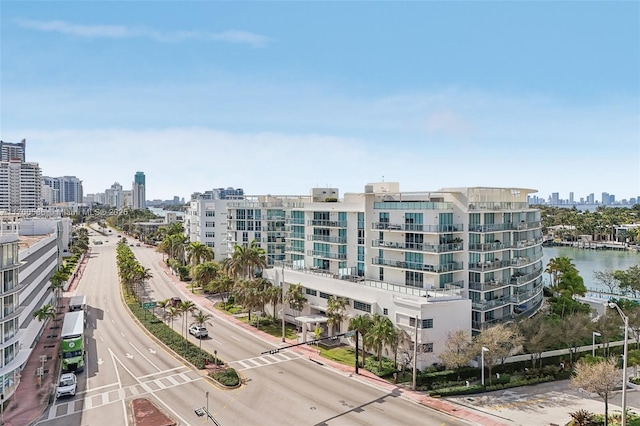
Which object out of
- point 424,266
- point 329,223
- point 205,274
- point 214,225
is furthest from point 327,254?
point 214,225

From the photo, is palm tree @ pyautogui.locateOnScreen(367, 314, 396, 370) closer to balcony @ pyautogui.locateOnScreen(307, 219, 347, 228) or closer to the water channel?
balcony @ pyautogui.locateOnScreen(307, 219, 347, 228)

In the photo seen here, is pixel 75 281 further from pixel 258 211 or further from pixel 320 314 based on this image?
pixel 320 314

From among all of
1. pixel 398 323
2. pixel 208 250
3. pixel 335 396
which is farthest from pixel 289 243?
pixel 335 396

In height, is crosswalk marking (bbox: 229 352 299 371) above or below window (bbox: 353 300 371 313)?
below

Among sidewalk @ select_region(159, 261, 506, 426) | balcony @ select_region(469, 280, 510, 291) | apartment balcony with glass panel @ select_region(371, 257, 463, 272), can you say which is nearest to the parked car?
sidewalk @ select_region(159, 261, 506, 426)

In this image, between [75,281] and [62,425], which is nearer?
[62,425]

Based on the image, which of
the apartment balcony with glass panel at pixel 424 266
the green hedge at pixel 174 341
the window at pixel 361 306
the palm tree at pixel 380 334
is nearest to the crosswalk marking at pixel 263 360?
the green hedge at pixel 174 341
